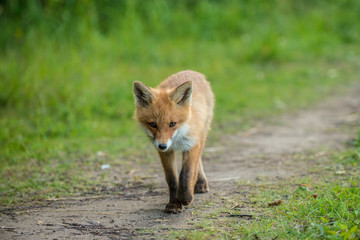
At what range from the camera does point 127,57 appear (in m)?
10.8

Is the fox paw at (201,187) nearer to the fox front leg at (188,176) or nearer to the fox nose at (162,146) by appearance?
the fox front leg at (188,176)

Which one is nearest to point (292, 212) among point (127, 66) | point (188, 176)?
point (188, 176)

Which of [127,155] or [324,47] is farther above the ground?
[324,47]

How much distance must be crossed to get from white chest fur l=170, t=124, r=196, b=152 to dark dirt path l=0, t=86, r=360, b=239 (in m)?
0.60

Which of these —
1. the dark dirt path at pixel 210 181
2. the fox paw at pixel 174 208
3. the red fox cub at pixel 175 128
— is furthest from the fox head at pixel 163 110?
the dark dirt path at pixel 210 181

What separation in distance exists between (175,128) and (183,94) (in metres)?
0.39

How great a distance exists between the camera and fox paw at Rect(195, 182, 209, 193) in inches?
197

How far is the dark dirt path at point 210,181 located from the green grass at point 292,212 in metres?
0.25

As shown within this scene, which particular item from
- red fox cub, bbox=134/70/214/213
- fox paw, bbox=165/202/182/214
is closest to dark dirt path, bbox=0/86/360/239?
fox paw, bbox=165/202/182/214

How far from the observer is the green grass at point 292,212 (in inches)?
140

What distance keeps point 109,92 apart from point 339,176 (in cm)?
505

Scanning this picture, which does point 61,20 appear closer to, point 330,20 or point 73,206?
point 73,206

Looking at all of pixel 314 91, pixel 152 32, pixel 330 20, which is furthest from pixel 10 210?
pixel 330 20

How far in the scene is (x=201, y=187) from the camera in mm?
5035
